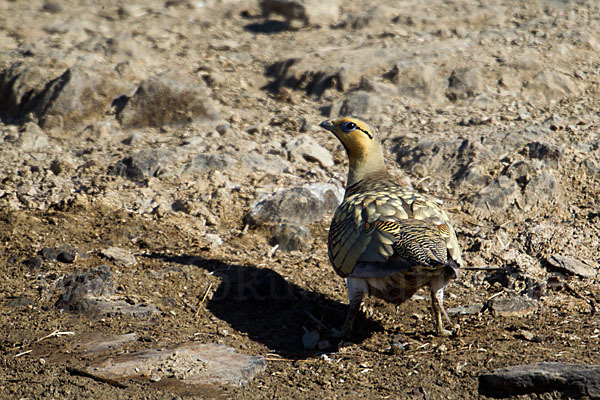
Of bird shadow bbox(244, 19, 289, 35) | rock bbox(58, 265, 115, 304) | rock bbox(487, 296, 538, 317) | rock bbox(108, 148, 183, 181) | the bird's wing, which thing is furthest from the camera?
bird shadow bbox(244, 19, 289, 35)

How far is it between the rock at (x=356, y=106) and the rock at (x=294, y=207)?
1.61m

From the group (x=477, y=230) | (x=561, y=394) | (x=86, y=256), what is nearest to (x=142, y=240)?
(x=86, y=256)

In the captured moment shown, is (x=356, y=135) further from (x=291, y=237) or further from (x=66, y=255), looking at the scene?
(x=66, y=255)

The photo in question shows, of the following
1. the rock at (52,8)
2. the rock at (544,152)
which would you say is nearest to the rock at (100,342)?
the rock at (544,152)

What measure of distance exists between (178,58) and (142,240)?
13.4 ft

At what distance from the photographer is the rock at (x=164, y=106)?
26.6 ft

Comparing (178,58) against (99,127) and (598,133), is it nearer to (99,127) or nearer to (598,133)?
(99,127)

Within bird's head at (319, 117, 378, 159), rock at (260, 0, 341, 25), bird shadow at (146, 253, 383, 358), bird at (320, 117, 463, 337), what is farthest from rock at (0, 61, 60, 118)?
bird at (320, 117, 463, 337)

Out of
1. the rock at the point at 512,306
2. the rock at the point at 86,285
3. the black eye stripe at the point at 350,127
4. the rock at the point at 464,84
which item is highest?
the black eye stripe at the point at 350,127

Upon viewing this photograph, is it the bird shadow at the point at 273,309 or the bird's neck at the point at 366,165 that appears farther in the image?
the bird's neck at the point at 366,165

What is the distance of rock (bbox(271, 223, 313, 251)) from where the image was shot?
21.6 feet

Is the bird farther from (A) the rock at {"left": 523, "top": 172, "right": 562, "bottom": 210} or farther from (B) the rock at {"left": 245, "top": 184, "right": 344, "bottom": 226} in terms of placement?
(A) the rock at {"left": 523, "top": 172, "right": 562, "bottom": 210}

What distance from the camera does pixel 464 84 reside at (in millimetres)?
8438

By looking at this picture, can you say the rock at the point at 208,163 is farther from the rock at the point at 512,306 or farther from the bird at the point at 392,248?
the rock at the point at 512,306
